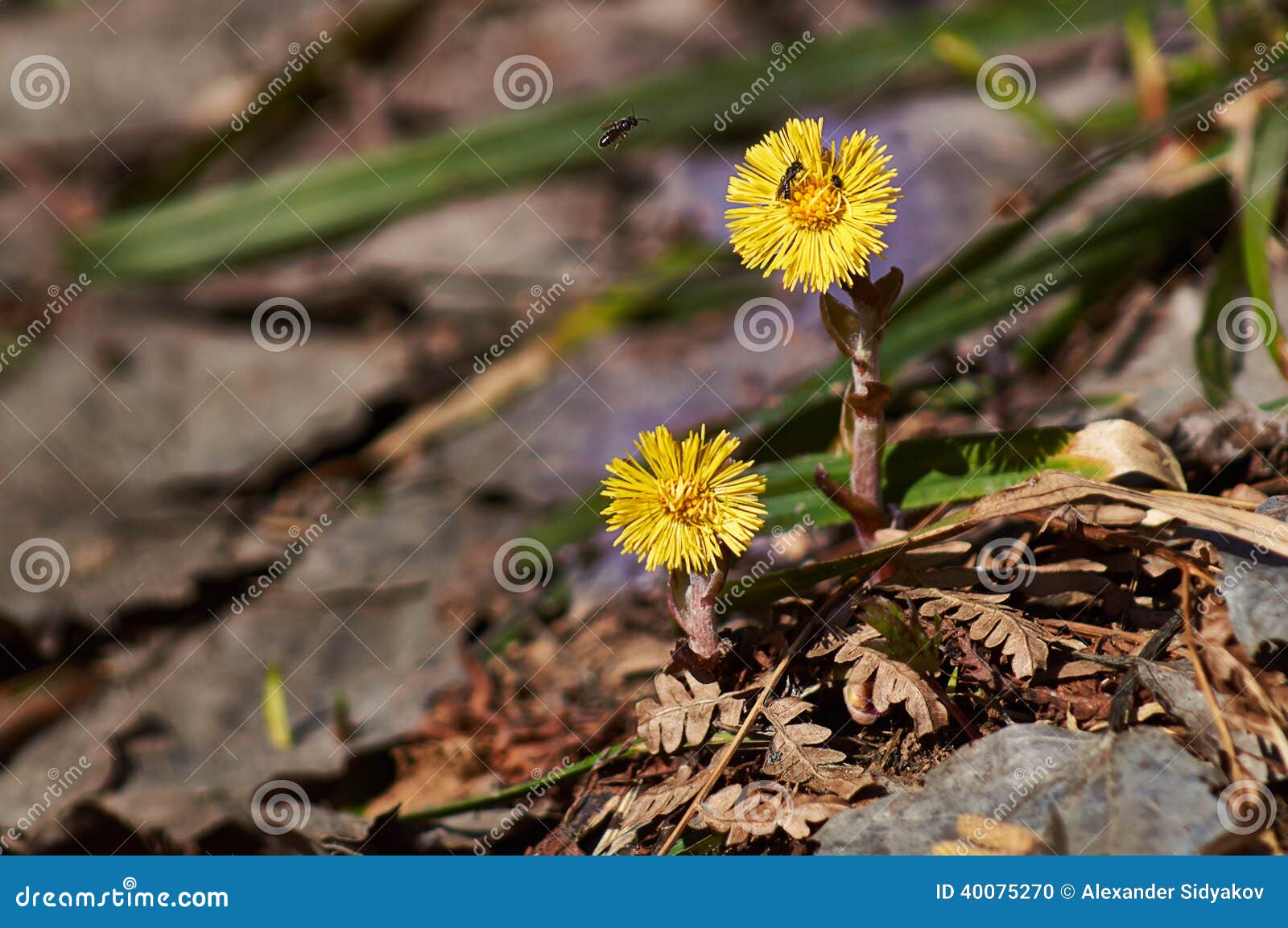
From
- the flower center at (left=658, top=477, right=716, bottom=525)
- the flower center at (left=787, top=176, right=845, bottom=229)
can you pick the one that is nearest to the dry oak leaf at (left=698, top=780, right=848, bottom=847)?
the flower center at (left=658, top=477, right=716, bottom=525)

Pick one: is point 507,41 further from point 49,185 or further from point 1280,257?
point 1280,257

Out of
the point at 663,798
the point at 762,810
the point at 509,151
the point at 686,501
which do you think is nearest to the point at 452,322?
the point at 509,151

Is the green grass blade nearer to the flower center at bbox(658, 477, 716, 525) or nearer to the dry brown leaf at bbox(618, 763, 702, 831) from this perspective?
the flower center at bbox(658, 477, 716, 525)

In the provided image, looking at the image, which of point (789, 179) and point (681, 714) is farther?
point (681, 714)

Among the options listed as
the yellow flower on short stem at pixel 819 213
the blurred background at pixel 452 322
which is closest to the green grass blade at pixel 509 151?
the blurred background at pixel 452 322

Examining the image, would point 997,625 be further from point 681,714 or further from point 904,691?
point 681,714

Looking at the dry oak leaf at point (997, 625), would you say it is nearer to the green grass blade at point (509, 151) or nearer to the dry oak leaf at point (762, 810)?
the dry oak leaf at point (762, 810)
